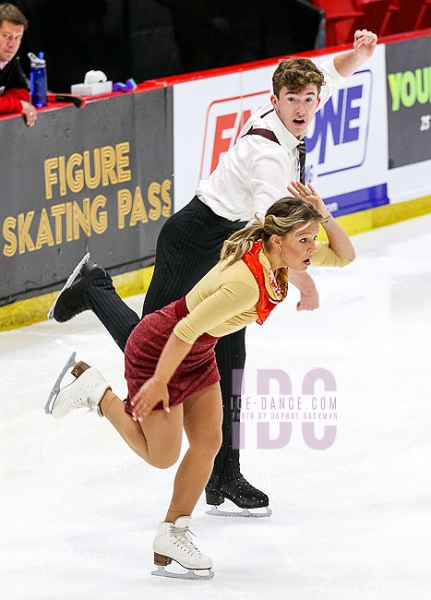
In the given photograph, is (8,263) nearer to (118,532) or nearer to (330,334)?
(330,334)

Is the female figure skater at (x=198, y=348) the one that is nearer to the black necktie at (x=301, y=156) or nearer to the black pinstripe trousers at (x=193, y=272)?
the black necktie at (x=301, y=156)

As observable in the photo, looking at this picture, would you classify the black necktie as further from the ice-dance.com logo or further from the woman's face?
the ice-dance.com logo

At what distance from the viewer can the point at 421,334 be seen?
22.2ft

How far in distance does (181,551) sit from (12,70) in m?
3.76

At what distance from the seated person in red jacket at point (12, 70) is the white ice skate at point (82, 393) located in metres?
2.73

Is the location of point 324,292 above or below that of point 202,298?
below

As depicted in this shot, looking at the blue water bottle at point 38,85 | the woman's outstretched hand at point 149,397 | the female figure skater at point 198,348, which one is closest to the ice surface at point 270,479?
the female figure skater at point 198,348

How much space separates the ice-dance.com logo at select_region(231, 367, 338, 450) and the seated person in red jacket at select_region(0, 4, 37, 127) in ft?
6.40

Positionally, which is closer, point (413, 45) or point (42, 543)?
point (42, 543)

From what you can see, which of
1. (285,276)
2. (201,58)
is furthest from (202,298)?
(201,58)

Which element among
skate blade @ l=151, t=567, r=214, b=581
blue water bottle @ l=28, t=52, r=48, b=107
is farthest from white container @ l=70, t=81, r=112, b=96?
skate blade @ l=151, t=567, r=214, b=581

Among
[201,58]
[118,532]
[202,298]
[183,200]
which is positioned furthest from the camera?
[201,58]

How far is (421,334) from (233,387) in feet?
8.26

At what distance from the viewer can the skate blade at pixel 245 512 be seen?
4.50 meters
